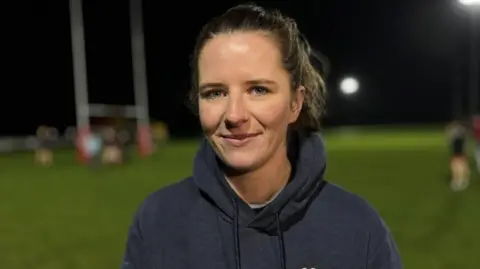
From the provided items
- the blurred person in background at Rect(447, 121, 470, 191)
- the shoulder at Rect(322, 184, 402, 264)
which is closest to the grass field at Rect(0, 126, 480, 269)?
the blurred person in background at Rect(447, 121, 470, 191)

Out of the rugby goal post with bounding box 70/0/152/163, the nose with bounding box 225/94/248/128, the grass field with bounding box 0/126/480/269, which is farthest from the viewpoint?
the rugby goal post with bounding box 70/0/152/163

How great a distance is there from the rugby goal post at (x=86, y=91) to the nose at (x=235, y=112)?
2013 centimetres

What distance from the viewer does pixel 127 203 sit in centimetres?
1142

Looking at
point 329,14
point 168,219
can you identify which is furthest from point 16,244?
point 329,14

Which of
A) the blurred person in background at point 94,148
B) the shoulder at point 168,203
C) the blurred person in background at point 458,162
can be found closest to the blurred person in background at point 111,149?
the blurred person in background at point 94,148

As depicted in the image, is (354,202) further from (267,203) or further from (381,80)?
(381,80)

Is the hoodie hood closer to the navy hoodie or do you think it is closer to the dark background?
the navy hoodie

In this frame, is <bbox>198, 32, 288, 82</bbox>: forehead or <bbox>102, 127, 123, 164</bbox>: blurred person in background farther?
<bbox>102, 127, 123, 164</bbox>: blurred person in background

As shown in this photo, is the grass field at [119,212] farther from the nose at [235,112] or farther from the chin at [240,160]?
the nose at [235,112]

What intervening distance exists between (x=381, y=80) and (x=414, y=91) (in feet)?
16.6

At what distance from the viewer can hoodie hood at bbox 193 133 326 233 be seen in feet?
5.63

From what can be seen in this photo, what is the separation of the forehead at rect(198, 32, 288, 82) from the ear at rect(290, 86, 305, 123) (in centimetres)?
9

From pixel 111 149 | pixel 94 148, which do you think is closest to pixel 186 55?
pixel 94 148

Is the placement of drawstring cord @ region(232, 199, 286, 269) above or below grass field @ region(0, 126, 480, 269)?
above
